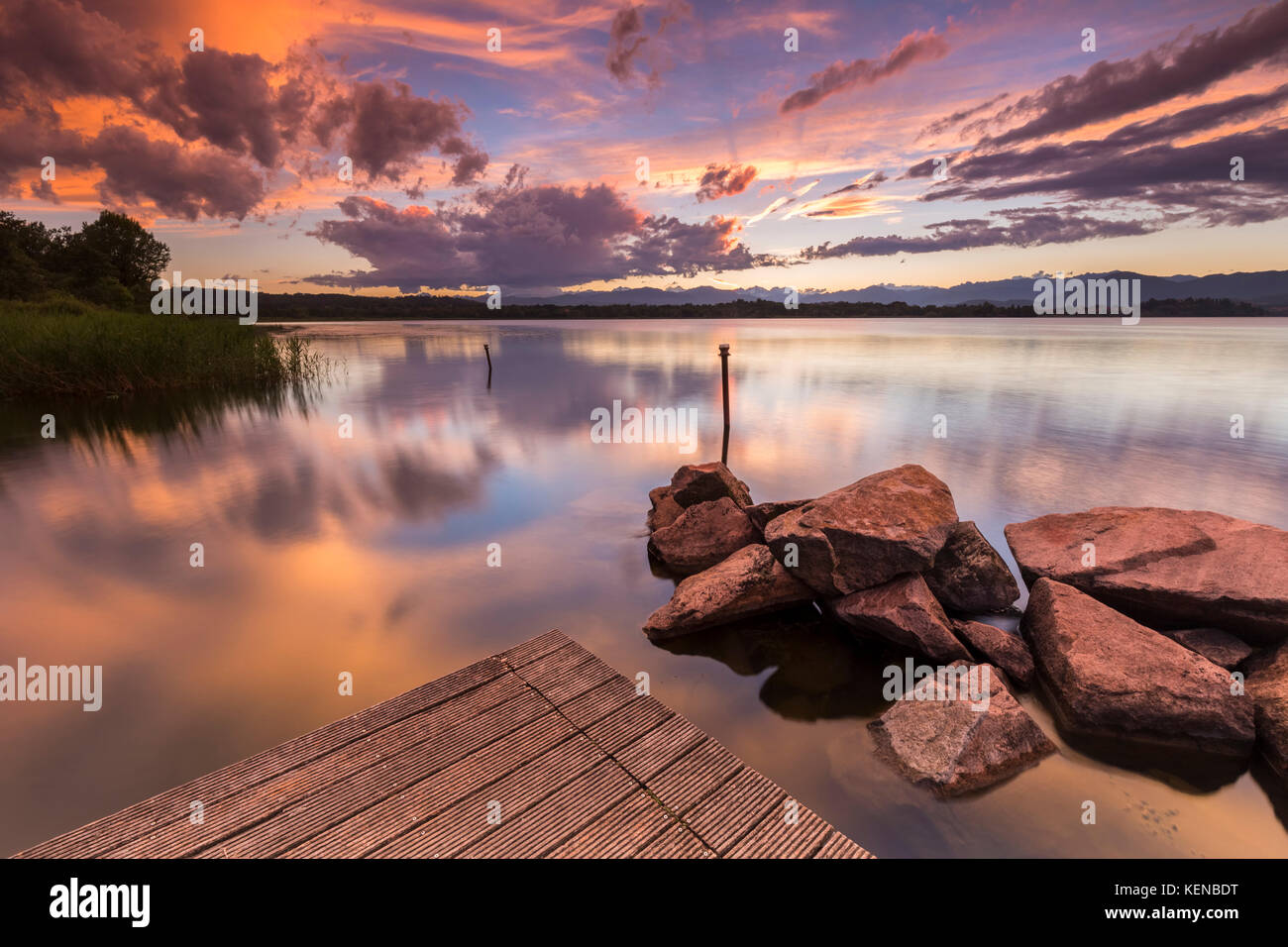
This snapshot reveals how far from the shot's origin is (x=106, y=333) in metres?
27.3

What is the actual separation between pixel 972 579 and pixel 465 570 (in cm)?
916

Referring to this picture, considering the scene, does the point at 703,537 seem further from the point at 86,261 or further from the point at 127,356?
the point at 86,261

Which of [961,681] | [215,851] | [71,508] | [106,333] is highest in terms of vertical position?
[106,333]

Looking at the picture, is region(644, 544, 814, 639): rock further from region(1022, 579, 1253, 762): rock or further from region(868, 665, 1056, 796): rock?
region(1022, 579, 1253, 762): rock

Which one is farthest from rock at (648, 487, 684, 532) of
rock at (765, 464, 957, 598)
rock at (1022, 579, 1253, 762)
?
rock at (1022, 579, 1253, 762)

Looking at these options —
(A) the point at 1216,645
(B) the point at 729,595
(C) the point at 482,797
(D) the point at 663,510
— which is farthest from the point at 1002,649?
(D) the point at 663,510

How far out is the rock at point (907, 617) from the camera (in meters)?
7.21

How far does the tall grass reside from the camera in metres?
26.0

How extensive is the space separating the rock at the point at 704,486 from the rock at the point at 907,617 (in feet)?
14.1

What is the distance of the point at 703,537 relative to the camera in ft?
35.0

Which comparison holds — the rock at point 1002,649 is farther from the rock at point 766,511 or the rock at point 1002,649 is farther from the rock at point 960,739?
the rock at point 766,511

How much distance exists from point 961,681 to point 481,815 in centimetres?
527
